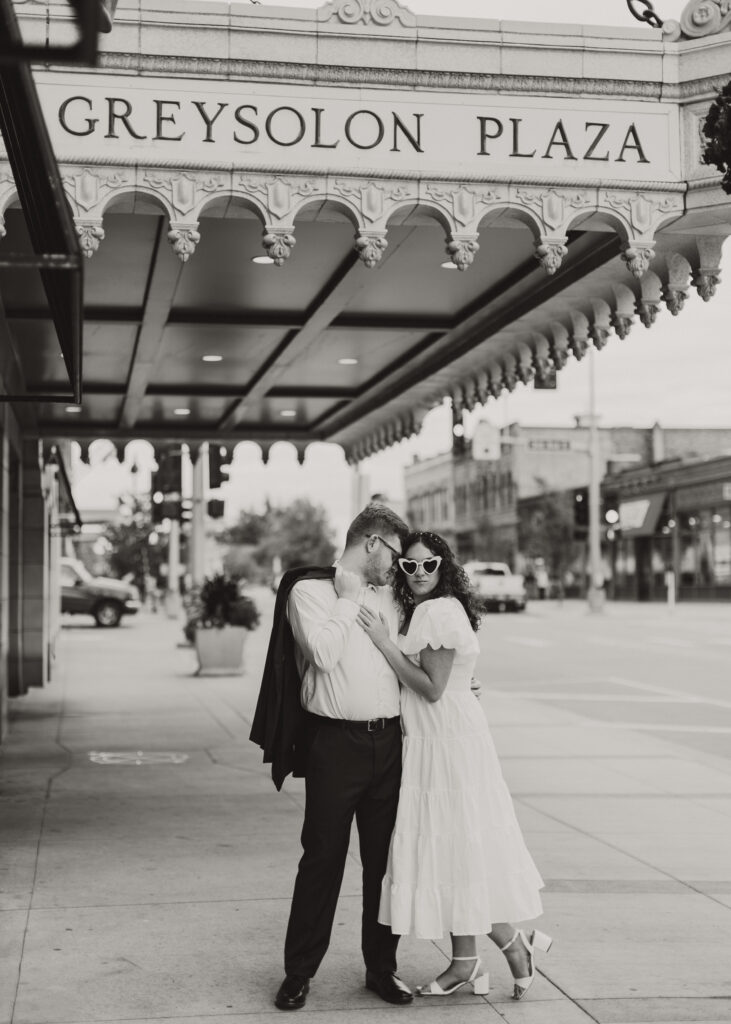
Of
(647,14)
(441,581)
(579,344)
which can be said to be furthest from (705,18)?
(441,581)

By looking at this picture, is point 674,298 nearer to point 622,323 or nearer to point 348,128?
point 622,323

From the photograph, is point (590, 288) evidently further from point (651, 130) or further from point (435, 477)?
point (435, 477)

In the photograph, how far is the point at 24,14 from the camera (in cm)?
671

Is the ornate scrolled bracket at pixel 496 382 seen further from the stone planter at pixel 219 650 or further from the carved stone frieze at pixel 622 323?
the stone planter at pixel 219 650

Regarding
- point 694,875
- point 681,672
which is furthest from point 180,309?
point 681,672

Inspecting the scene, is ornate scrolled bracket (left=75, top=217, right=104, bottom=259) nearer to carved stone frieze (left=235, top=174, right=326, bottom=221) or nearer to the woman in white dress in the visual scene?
carved stone frieze (left=235, top=174, right=326, bottom=221)

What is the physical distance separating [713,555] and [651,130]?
46.7 meters

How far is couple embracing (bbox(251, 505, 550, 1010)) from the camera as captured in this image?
502 centimetres

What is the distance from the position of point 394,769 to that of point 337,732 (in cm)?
27

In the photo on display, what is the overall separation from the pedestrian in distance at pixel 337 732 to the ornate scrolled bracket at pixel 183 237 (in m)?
2.38

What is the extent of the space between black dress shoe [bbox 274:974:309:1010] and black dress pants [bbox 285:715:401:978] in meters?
0.03

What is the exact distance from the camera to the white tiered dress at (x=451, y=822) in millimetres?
4988

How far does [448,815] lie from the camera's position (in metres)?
5.05

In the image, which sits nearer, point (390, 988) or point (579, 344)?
point (390, 988)
